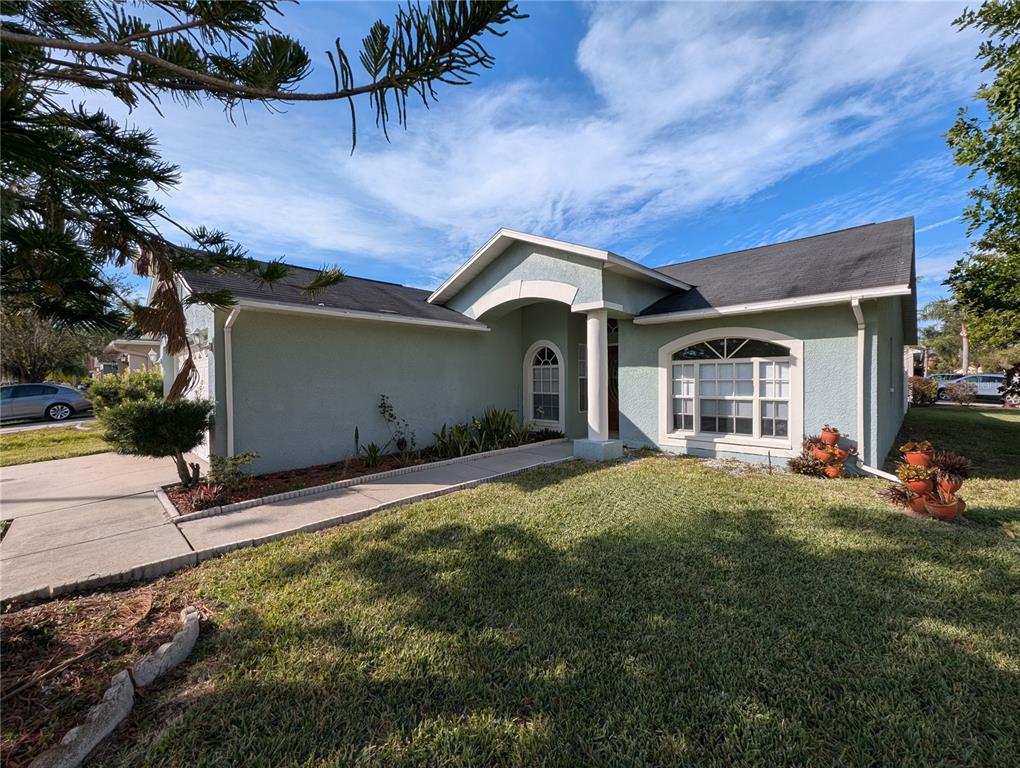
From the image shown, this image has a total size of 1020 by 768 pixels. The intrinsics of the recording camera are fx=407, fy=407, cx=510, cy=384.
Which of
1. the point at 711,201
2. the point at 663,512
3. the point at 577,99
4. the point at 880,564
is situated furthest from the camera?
the point at 711,201

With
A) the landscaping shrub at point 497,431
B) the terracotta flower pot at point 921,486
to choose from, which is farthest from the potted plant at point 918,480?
the landscaping shrub at point 497,431

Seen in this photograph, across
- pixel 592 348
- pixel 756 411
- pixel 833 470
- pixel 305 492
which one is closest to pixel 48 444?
pixel 305 492

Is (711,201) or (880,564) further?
(711,201)

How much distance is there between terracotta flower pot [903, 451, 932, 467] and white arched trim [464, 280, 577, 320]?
661cm

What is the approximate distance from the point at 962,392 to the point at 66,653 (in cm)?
3625

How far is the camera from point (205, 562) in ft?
14.8

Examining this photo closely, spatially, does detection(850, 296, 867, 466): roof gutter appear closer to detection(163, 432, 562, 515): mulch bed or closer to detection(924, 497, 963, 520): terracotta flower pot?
detection(924, 497, 963, 520): terracotta flower pot

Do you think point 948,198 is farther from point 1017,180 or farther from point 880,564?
point 880,564

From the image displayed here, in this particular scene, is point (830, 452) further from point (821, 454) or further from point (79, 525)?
point (79, 525)

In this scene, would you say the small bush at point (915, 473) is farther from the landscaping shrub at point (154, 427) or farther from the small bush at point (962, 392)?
the small bush at point (962, 392)

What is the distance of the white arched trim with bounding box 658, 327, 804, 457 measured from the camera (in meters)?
8.21

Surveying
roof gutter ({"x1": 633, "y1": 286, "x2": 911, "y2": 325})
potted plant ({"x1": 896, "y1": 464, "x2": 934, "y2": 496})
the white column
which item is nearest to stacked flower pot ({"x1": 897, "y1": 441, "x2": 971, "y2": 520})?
potted plant ({"x1": 896, "y1": 464, "x2": 934, "y2": 496})

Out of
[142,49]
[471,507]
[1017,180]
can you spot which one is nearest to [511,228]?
[471,507]

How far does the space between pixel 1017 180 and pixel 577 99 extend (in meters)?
10.2
